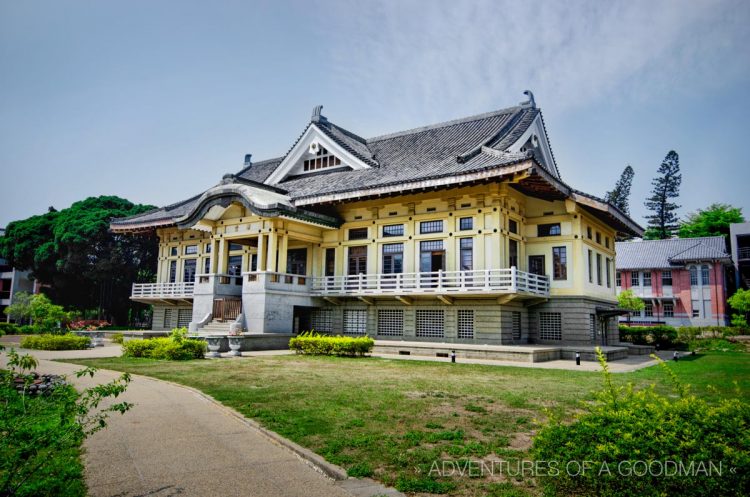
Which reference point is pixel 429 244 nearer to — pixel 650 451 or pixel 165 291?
pixel 165 291

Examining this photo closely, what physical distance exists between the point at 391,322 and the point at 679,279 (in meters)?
41.6

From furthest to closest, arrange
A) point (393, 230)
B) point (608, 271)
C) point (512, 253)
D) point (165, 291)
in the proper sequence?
point (165, 291) < point (608, 271) < point (393, 230) < point (512, 253)

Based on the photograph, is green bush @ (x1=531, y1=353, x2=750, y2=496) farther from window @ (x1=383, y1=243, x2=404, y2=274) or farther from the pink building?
the pink building

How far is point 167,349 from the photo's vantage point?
723 inches

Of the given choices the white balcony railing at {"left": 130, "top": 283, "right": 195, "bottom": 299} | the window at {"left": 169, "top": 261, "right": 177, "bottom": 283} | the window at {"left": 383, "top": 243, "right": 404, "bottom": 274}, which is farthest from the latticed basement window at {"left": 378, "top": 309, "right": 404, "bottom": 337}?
the window at {"left": 169, "top": 261, "right": 177, "bottom": 283}

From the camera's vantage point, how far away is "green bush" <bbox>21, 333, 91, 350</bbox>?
22.2 metres

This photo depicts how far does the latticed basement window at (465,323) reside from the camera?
25.4 metres

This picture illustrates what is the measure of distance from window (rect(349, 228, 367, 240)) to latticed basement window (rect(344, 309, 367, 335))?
415cm

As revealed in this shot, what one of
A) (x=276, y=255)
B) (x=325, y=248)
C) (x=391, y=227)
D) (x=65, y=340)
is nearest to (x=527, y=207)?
(x=391, y=227)

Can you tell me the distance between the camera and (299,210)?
2769cm

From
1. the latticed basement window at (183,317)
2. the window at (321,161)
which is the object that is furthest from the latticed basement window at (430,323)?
the latticed basement window at (183,317)

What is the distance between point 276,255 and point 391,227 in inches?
258

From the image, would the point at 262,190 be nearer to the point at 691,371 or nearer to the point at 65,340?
the point at 65,340

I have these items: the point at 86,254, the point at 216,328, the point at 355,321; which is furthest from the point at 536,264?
the point at 86,254
